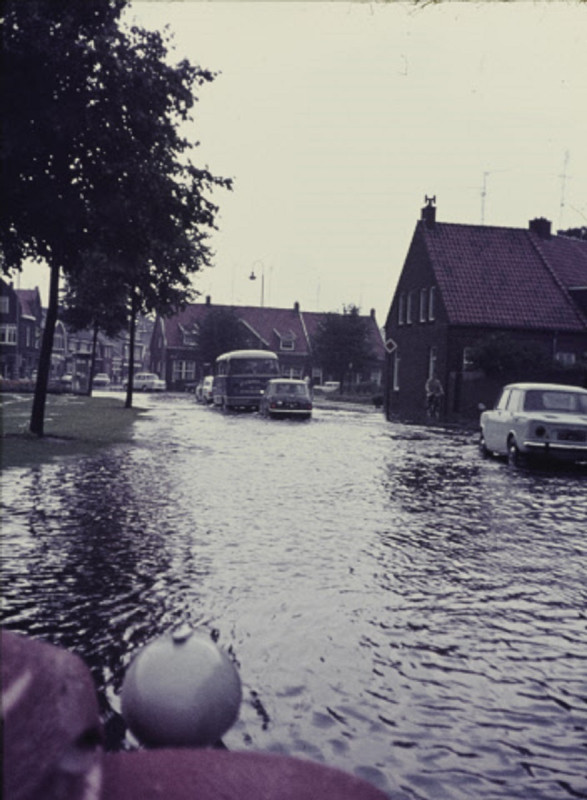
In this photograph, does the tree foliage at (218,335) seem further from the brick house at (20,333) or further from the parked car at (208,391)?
the parked car at (208,391)

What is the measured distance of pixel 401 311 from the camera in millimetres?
47281

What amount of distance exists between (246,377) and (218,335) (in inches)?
1568

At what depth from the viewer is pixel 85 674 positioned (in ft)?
4.98

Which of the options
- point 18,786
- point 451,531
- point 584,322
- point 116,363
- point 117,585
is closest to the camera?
point 18,786

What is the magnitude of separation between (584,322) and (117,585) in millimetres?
37994

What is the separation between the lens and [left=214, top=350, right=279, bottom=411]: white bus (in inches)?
1759

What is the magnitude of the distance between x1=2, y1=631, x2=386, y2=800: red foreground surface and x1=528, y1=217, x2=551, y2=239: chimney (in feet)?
155

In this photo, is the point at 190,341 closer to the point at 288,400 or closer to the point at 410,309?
the point at 410,309

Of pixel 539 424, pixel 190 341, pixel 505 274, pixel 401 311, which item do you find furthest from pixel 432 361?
pixel 190 341

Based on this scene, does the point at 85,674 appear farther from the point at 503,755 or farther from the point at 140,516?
the point at 140,516

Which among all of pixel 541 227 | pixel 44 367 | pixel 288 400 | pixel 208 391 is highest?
pixel 541 227

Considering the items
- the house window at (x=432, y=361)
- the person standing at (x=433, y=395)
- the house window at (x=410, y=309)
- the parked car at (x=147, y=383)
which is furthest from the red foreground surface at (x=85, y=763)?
the parked car at (x=147, y=383)

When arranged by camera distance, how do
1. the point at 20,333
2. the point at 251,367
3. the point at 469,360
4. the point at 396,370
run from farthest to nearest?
the point at 20,333, the point at 396,370, the point at 251,367, the point at 469,360

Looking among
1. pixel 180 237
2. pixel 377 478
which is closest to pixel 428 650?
pixel 377 478
